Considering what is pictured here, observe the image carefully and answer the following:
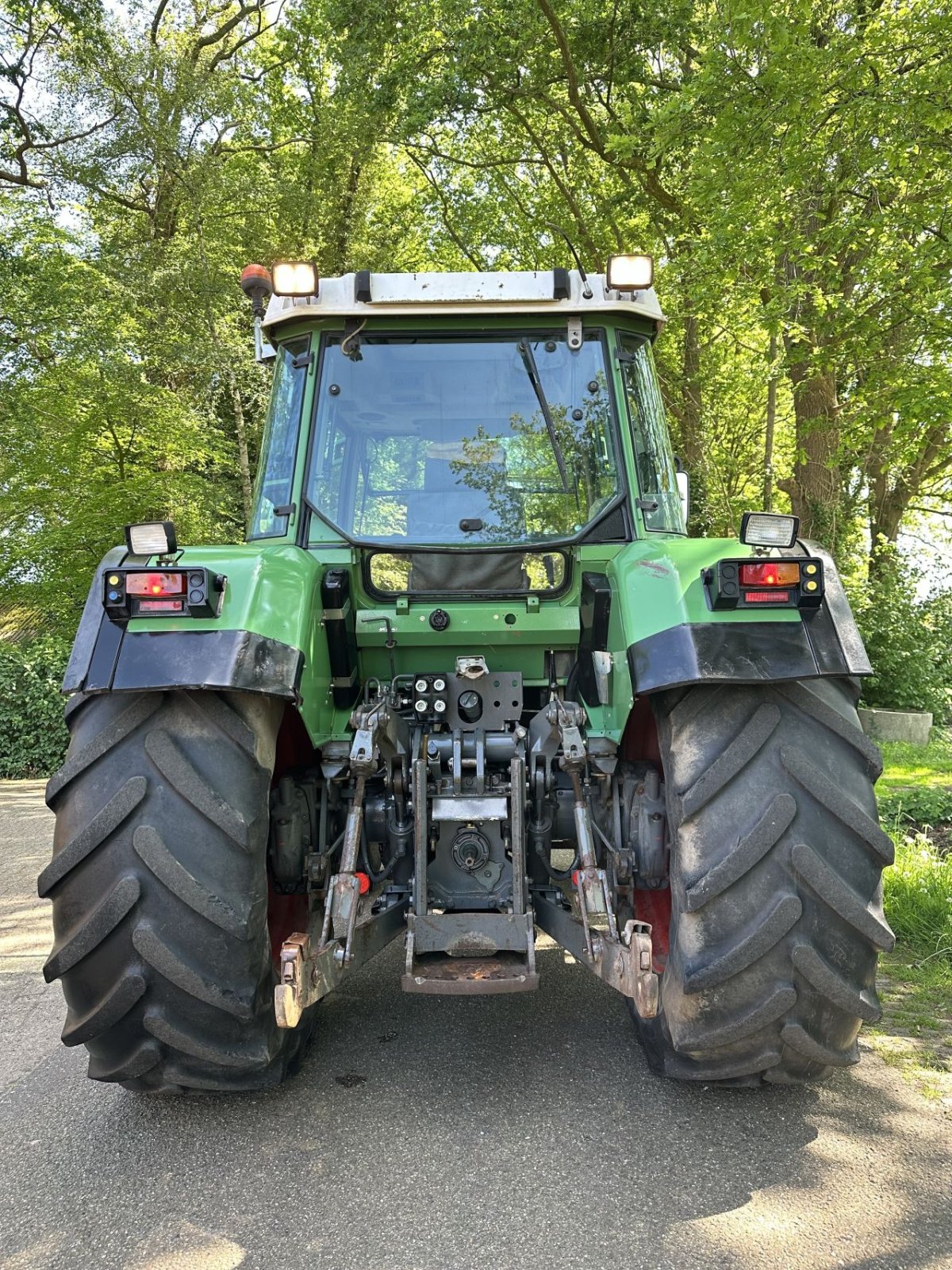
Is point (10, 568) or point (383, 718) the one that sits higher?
point (10, 568)

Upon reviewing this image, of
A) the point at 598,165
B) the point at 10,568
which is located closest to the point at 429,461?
the point at 10,568

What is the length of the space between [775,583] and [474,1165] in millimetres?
1835

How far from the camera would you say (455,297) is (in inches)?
139

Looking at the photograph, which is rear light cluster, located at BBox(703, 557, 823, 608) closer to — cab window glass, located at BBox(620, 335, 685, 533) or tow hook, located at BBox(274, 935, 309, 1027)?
cab window glass, located at BBox(620, 335, 685, 533)

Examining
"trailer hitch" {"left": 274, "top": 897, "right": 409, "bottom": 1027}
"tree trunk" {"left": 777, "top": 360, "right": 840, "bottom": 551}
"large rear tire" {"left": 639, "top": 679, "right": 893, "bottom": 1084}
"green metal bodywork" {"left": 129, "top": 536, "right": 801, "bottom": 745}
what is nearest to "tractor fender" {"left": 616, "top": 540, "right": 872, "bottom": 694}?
"green metal bodywork" {"left": 129, "top": 536, "right": 801, "bottom": 745}

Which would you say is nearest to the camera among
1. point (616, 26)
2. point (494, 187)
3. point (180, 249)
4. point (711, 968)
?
point (711, 968)

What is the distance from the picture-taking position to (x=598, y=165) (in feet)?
46.8

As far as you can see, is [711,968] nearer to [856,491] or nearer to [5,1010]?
[5,1010]

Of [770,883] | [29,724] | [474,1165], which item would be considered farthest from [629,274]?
[29,724]

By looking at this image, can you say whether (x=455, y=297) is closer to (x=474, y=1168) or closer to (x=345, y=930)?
(x=345, y=930)

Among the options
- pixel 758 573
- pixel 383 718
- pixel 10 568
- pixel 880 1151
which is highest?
pixel 10 568

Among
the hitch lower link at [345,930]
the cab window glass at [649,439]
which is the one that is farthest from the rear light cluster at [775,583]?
the hitch lower link at [345,930]

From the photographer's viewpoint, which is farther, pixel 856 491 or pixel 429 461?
pixel 856 491

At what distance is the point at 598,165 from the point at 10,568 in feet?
33.2
